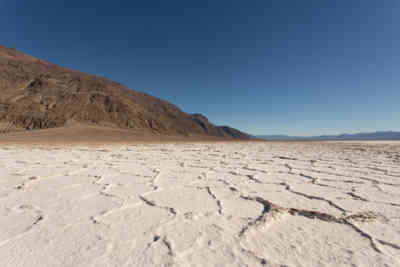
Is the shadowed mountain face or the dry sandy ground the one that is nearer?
the dry sandy ground

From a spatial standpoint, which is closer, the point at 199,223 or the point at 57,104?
the point at 199,223

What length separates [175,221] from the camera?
1.37 m

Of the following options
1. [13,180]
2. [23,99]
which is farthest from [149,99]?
[13,180]

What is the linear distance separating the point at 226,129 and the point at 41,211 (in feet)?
308

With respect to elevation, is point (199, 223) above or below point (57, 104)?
below

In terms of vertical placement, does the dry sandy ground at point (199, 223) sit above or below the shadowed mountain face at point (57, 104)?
below

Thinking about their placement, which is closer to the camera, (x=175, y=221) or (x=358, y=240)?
(x=358, y=240)

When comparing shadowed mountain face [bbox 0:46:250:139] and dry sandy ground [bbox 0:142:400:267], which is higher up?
shadowed mountain face [bbox 0:46:250:139]

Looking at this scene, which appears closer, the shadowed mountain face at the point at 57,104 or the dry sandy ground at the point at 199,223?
the dry sandy ground at the point at 199,223

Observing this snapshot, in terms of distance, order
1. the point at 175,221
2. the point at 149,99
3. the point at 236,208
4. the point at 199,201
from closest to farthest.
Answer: the point at 175,221
the point at 236,208
the point at 199,201
the point at 149,99

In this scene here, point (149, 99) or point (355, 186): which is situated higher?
point (149, 99)

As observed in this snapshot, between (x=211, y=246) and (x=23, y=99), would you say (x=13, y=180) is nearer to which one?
(x=211, y=246)

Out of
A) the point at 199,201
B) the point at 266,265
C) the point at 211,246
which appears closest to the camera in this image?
the point at 266,265

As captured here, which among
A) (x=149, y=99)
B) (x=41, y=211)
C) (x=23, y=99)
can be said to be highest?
(x=149, y=99)
